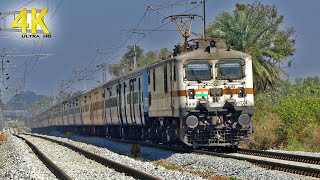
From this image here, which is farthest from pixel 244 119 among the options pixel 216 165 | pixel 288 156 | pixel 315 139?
pixel 315 139

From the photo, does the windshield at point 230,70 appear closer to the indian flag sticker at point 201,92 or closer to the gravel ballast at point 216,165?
the indian flag sticker at point 201,92

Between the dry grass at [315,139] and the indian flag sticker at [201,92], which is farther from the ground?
the indian flag sticker at [201,92]

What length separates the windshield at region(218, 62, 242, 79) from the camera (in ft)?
75.7

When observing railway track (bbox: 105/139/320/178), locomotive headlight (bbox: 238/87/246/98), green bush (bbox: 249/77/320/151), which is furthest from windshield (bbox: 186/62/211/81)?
green bush (bbox: 249/77/320/151)

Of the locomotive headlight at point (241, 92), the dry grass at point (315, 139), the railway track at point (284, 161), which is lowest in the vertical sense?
the railway track at point (284, 161)

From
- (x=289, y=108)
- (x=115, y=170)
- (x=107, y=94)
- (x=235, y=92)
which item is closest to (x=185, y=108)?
(x=235, y=92)

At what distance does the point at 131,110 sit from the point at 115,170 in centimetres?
1400

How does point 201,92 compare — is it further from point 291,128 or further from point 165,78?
point 291,128

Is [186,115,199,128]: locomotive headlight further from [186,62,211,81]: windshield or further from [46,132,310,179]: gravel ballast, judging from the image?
[186,62,211,81]: windshield

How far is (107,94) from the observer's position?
42281 mm

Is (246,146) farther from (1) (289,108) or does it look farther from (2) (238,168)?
(2) (238,168)

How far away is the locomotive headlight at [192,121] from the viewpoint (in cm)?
2244

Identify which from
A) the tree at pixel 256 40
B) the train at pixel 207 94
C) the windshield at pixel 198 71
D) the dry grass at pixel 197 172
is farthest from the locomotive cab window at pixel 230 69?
the tree at pixel 256 40

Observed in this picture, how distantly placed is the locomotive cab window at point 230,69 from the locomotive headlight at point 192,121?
1.81 metres
